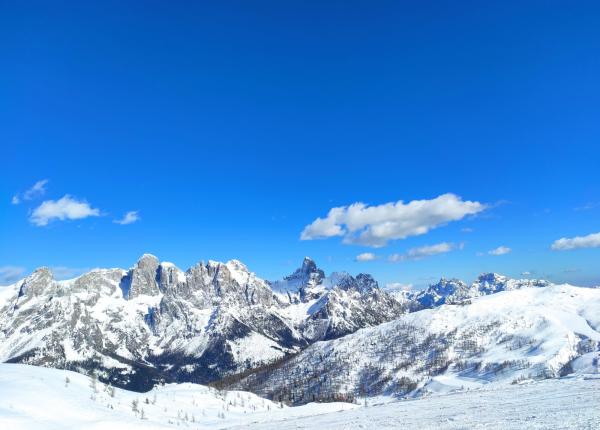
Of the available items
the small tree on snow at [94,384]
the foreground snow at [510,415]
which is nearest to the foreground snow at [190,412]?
the foreground snow at [510,415]

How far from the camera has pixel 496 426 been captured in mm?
19234

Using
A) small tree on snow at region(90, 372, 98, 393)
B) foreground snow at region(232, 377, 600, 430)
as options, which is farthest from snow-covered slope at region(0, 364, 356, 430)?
foreground snow at region(232, 377, 600, 430)

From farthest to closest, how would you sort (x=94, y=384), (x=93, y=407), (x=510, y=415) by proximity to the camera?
(x=94, y=384) → (x=93, y=407) → (x=510, y=415)

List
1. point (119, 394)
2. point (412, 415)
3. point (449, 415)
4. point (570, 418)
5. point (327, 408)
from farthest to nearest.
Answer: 1. point (327, 408)
2. point (119, 394)
3. point (412, 415)
4. point (449, 415)
5. point (570, 418)

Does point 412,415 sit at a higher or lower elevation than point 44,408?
lower

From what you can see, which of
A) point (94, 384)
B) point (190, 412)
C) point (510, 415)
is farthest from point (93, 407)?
point (510, 415)

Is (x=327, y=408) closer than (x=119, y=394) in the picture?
No

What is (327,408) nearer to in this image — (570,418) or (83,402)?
(83,402)

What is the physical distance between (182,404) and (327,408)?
14061 millimetres

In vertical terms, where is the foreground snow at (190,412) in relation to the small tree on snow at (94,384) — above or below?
below

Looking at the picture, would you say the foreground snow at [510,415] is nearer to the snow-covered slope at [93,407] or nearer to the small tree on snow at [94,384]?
the snow-covered slope at [93,407]

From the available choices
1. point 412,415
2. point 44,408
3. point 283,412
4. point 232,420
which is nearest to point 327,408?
point 283,412

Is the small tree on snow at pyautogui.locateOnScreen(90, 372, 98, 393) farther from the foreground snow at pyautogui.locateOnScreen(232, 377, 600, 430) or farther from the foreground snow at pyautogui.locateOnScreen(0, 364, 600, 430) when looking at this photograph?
the foreground snow at pyautogui.locateOnScreen(232, 377, 600, 430)

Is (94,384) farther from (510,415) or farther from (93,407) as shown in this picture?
(510,415)
